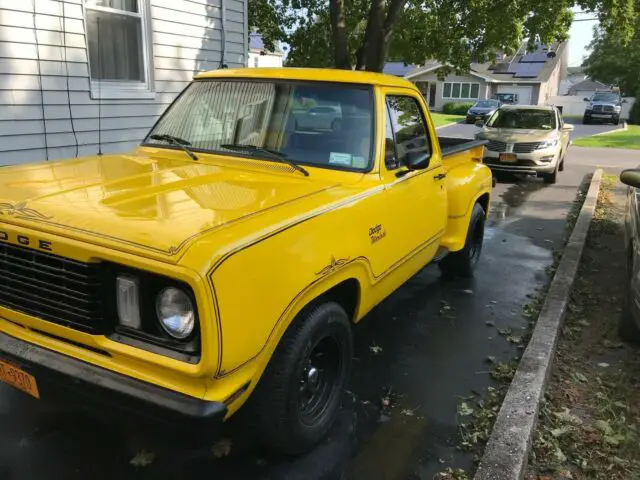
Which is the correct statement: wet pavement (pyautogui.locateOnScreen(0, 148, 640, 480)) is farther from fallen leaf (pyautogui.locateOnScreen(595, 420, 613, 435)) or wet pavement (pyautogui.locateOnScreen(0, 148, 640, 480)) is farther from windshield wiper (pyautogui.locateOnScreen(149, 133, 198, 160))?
windshield wiper (pyautogui.locateOnScreen(149, 133, 198, 160))

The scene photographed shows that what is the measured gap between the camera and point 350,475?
2867 millimetres

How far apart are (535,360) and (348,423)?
1.44 metres

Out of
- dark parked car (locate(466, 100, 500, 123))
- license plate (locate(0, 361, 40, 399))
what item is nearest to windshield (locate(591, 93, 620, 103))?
dark parked car (locate(466, 100, 500, 123))

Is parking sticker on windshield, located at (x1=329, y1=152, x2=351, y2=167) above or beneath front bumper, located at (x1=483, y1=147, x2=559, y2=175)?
above

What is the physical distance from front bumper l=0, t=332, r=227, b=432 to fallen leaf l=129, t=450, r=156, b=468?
0.65 metres

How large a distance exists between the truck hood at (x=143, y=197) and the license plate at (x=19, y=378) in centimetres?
66

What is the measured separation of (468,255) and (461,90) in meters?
51.7

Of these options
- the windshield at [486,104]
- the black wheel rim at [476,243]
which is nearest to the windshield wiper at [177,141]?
the black wheel rim at [476,243]

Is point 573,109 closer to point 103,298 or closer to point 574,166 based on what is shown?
point 574,166

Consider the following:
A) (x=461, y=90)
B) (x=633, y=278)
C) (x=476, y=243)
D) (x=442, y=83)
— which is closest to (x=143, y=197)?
(x=633, y=278)

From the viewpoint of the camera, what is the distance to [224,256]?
215 cm

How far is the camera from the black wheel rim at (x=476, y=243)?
19.1 ft

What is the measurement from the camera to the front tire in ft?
8.45

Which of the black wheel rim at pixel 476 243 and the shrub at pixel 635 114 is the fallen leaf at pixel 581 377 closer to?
the black wheel rim at pixel 476 243
